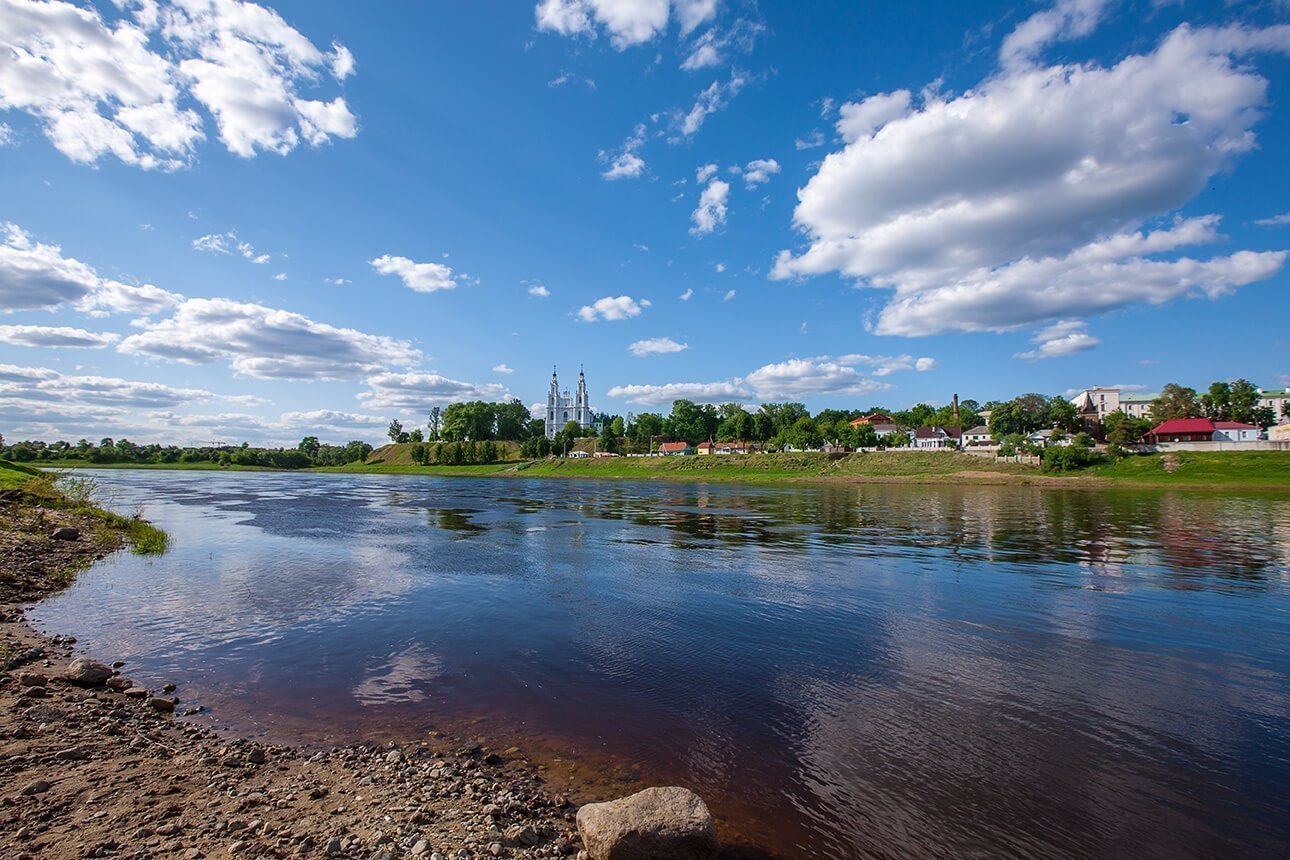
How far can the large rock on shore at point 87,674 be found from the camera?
1091 centimetres

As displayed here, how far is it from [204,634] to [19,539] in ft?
57.1

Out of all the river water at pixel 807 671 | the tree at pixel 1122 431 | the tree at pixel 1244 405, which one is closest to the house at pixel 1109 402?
the tree at pixel 1244 405

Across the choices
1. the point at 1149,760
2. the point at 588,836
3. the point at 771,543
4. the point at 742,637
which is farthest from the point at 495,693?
the point at 771,543

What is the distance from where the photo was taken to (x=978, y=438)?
461 ft

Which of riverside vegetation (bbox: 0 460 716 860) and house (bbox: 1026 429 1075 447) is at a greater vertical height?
house (bbox: 1026 429 1075 447)

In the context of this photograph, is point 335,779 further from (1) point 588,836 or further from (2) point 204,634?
(2) point 204,634

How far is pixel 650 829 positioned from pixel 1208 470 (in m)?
107

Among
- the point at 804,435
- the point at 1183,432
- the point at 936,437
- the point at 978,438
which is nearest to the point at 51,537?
the point at 804,435

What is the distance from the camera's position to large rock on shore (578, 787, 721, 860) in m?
6.21

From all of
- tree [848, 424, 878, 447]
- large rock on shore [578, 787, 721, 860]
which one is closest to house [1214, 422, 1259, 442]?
tree [848, 424, 878, 447]

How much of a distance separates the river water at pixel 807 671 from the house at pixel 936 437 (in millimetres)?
123511

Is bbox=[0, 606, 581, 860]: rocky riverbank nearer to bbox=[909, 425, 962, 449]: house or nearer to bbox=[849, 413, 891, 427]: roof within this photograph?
bbox=[909, 425, 962, 449]: house

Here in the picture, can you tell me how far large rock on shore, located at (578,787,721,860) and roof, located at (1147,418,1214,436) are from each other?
14002 centimetres

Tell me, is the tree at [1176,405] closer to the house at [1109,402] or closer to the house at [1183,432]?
the house at [1183,432]
